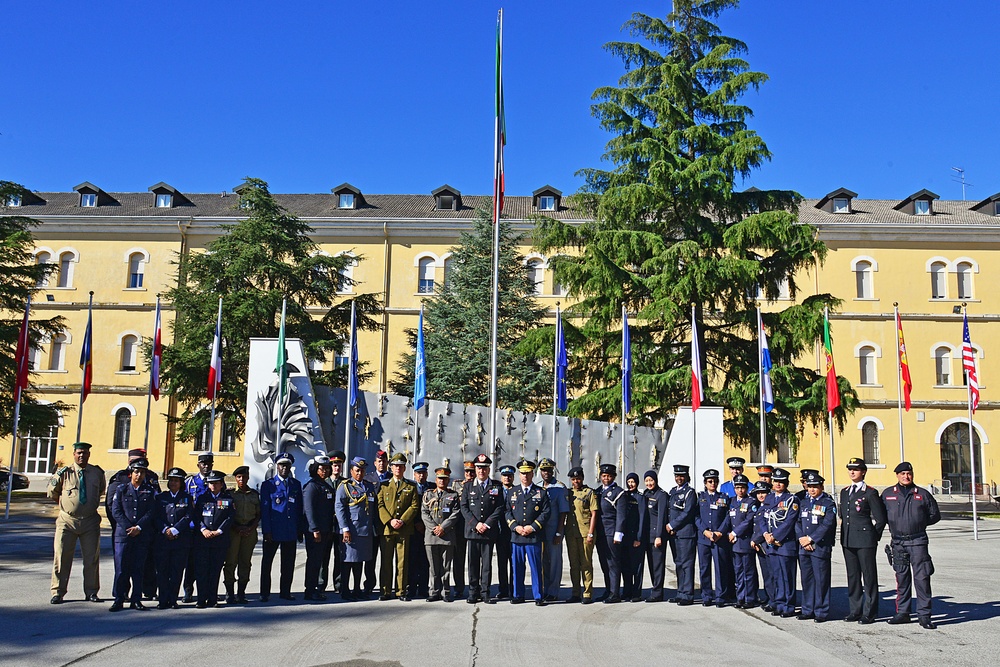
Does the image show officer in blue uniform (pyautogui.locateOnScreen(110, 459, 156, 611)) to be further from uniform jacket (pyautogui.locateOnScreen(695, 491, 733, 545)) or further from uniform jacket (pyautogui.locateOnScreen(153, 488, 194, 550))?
uniform jacket (pyautogui.locateOnScreen(695, 491, 733, 545))

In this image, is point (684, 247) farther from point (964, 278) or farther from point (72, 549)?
point (964, 278)

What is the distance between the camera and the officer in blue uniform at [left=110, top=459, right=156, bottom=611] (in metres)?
8.76

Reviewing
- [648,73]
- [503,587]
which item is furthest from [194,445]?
[503,587]

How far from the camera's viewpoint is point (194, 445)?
122 ft

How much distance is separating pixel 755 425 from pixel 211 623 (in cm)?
1669

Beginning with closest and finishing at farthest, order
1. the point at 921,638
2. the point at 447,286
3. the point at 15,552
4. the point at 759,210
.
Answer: the point at 921,638, the point at 15,552, the point at 759,210, the point at 447,286

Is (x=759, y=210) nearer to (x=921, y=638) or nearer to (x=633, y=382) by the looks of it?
(x=633, y=382)

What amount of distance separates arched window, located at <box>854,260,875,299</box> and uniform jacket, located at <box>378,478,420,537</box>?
110 ft

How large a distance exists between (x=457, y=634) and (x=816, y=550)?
3833 mm

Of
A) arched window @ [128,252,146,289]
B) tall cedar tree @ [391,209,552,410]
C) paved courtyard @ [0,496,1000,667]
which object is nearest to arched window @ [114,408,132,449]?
arched window @ [128,252,146,289]

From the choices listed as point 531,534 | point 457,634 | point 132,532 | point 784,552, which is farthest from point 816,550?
point 132,532

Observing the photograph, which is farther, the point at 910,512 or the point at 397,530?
the point at 397,530

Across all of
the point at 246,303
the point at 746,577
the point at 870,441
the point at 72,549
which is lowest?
the point at 746,577

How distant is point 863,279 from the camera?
3894 cm
